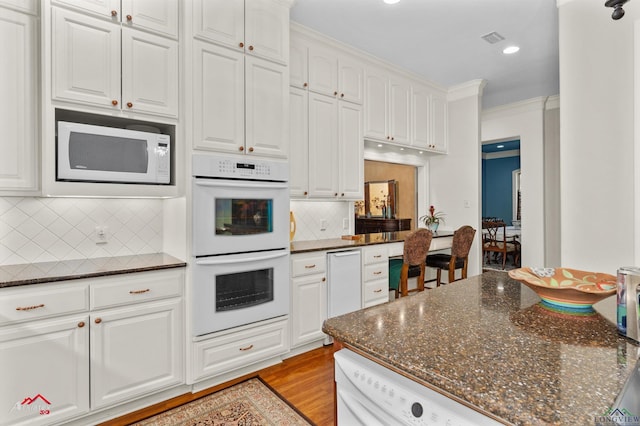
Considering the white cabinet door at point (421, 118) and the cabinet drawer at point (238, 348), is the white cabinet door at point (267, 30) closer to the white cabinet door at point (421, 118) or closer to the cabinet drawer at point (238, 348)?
the cabinet drawer at point (238, 348)

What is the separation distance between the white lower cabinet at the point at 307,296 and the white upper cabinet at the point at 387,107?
165 cm

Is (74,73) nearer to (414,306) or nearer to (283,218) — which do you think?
(283,218)

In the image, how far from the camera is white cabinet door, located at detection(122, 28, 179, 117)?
2053 mm

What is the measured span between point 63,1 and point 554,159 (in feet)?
19.7

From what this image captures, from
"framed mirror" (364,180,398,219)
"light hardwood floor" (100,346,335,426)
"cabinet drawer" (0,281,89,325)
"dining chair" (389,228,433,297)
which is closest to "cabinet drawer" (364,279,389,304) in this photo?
"dining chair" (389,228,433,297)

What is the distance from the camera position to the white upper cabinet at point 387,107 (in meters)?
3.73

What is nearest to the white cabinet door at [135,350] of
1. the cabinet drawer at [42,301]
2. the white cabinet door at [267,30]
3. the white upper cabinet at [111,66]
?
the cabinet drawer at [42,301]

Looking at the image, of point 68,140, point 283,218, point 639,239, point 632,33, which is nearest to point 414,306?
point 283,218

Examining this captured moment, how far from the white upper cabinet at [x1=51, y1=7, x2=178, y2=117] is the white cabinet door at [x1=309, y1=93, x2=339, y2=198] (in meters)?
1.32

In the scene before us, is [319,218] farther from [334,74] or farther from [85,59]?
[85,59]

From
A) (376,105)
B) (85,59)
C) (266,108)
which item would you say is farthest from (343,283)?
(85,59)

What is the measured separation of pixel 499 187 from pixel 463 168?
539 centimetres

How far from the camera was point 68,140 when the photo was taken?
6.16 ft

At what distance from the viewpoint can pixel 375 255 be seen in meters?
3.30
